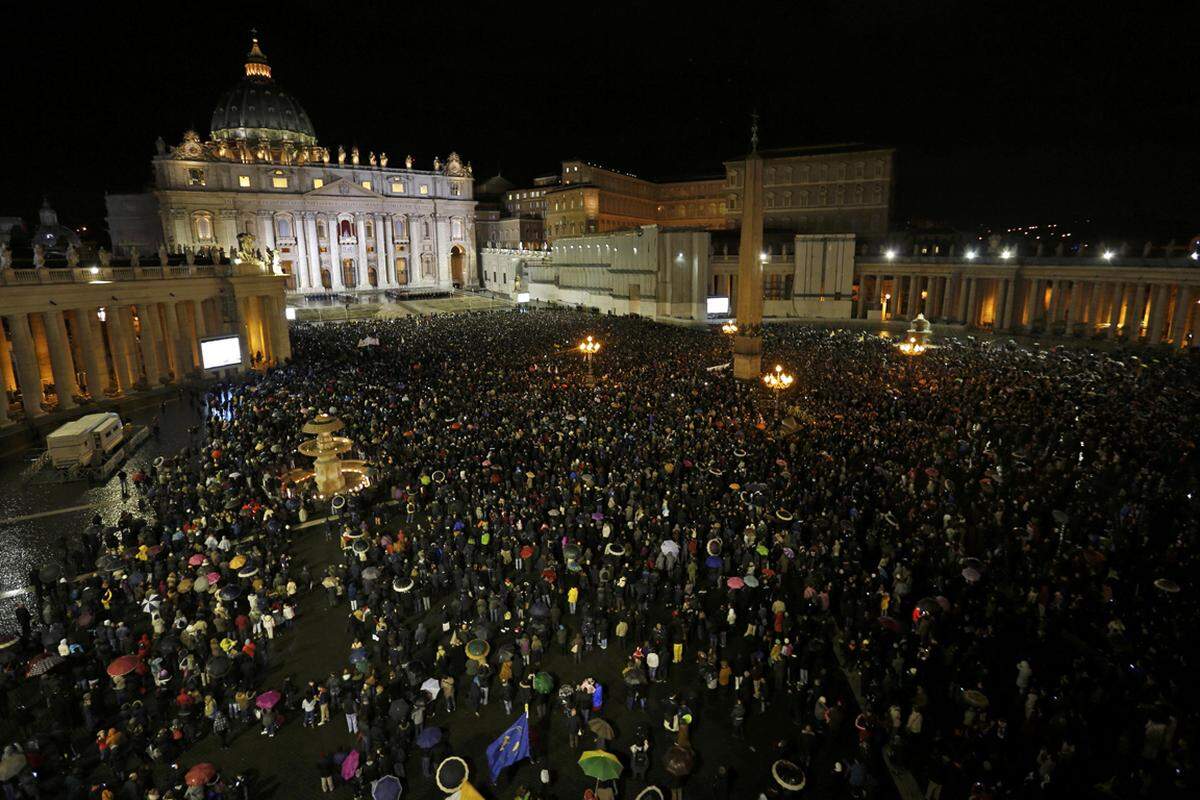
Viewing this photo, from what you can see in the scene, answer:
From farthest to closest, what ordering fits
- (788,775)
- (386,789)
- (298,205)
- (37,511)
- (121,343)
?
1. (298,205)
2. (121,343)
3. (37,511)
4. (788,775)
5. (386,789)

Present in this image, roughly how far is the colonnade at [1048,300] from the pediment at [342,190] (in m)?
61.6

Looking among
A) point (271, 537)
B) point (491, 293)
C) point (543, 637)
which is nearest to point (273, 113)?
point (491, 293)

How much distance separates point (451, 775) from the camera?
8406mm

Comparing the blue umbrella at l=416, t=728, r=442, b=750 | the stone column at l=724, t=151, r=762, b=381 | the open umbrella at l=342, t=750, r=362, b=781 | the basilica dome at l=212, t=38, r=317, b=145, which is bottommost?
the open umbrella at l=342, t=750, r=362, b=781

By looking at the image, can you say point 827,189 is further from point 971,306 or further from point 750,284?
point 750,284

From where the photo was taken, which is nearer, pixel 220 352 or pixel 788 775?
pixel 788 775

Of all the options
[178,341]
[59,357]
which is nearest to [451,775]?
[59,357]

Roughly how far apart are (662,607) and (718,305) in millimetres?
46488

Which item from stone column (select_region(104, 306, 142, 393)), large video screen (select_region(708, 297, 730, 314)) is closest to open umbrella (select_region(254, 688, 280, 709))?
stone column (select_region(104, 306, 142, 393))

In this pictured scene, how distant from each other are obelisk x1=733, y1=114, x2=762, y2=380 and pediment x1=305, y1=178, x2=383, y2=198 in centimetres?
6652

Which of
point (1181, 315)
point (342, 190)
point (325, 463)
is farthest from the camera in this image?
point (342, 190)

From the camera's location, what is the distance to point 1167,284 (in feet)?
120

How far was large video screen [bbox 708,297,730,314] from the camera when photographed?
5676 centimetres

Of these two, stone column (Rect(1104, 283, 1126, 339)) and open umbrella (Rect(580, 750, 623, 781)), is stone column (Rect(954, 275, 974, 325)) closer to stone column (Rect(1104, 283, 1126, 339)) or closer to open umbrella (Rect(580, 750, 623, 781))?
stone column (Rect(1104, 283, 1126, 339))
